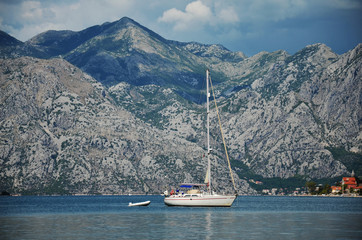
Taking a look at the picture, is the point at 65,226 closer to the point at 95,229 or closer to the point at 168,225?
the point at 95,229

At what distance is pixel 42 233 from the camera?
9056 cm

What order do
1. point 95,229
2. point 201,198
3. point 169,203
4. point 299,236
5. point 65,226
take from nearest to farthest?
1. point 299,236
2. point 95,229
3. point 65,226
4. point 201,198
5. point 169,203

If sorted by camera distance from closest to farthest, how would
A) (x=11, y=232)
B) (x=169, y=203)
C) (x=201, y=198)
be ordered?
1. (x=11, y=232)
2. (x=201, y=198)
3. (x=169, y=203)

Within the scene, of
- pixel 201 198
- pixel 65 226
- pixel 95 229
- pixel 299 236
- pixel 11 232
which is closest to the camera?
pixel 299 236

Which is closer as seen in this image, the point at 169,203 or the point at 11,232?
the point at 11,232

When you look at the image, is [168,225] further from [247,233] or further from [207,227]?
[247,233]

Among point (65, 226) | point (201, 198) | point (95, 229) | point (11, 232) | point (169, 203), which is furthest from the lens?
point (169, 203)

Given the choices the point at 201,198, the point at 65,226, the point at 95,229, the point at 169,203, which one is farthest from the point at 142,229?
the point at 169,203

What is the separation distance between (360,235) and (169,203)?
97.2 meters

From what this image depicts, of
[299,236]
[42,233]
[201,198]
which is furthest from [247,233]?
[201,198]

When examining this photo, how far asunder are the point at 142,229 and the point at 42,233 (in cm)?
1902

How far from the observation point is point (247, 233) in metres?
89.6

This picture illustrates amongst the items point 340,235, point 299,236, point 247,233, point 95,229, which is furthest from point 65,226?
point 340,235

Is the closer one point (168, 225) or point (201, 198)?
point (168, 225)
